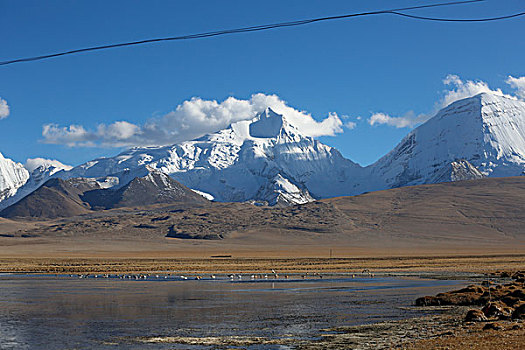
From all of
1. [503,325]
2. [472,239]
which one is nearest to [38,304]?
[503,325]

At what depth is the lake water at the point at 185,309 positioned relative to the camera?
30.4m

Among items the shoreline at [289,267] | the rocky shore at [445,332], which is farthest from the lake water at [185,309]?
the shoreline at [289,267]

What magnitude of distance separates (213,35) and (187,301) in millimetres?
23674

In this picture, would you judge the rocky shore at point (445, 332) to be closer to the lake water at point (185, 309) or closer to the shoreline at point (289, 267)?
the lake water at point (185, 309)

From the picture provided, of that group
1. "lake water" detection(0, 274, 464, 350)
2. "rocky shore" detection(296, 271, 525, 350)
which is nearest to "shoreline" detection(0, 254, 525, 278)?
"lake water" detection(0, 274, 464, 350)

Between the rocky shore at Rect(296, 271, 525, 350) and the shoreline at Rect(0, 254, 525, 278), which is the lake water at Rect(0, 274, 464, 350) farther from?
the shoreline at Rect(0, 254, 525, 278)

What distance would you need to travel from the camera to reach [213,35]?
27.4m

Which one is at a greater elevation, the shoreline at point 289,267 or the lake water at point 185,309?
the shoreline at point 289,267

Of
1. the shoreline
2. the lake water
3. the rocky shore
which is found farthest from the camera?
the shoreline

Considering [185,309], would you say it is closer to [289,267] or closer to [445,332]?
[445,332]

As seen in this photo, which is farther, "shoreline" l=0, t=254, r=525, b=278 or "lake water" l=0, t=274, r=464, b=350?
"shoreline" l=0, t=254, r=525, b=278

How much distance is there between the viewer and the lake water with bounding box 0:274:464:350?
30391mm

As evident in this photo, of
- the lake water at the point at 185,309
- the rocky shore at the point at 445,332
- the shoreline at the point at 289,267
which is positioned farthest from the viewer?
the shoreline at the point at 289,267

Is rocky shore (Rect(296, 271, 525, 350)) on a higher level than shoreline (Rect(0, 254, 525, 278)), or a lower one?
lower
